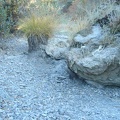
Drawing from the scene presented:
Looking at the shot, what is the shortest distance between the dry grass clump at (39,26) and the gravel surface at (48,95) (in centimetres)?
61

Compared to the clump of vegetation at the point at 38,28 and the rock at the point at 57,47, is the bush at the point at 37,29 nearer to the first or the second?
the clump of vegetation at the point at 38,28

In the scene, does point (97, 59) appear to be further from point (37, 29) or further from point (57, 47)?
point (37, 29)

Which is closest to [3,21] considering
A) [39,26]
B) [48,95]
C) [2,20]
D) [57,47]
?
[2,20]

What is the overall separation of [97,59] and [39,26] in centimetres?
207

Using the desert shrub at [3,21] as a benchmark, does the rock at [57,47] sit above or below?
below

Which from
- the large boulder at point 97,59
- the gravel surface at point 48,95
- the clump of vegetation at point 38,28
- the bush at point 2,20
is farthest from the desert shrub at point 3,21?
the large boulder at point 97,59

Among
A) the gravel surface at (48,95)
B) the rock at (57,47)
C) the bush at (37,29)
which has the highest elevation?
the bush at (37,29)

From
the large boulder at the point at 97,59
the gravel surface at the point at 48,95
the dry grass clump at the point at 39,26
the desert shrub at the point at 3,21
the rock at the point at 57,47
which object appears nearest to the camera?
the gravel surface at the point at 48,95

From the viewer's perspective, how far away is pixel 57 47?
18.1 ft

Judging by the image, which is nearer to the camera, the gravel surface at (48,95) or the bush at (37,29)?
the gravel surface at (48,95)

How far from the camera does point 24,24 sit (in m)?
5.84

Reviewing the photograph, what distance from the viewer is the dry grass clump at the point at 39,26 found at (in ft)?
18.7

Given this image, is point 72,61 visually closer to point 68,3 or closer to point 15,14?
point 15,14

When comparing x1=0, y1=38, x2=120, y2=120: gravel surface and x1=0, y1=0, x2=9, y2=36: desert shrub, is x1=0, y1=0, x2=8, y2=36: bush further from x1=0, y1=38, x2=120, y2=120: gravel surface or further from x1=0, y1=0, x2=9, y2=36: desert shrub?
x1=0, y1=38, x2=120, y2=120: gravel surface
